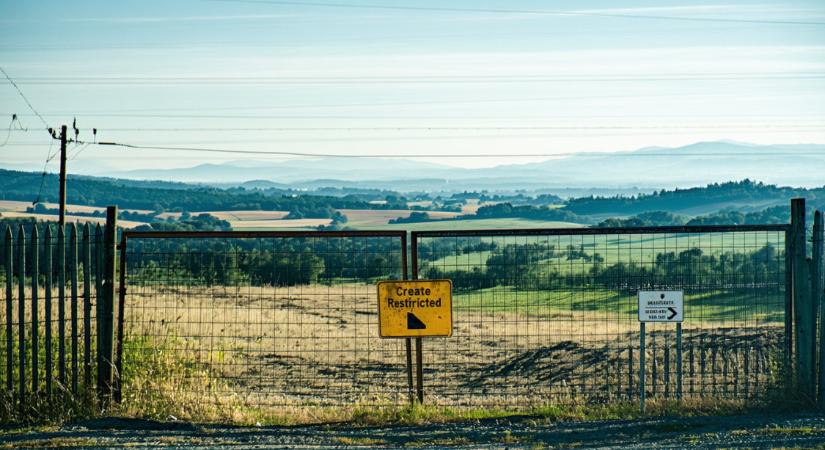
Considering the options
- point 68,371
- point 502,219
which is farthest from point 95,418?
point 502,219

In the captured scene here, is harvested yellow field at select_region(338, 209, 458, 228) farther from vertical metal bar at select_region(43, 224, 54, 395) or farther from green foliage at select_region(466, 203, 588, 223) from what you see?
vertical metal bar at select_region(43, 224, 54, 395)

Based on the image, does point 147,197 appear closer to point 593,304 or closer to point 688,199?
point 688,199

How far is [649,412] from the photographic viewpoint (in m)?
11.2

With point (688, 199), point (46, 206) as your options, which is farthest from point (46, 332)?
point (688, 199)

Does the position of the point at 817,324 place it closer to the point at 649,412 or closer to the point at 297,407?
the point at 649,412

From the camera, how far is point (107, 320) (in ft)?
37.3

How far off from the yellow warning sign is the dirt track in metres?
1.20

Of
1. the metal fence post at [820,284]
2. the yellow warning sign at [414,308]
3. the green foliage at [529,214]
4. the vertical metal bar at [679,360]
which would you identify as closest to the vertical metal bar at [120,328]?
the yellow warning sign at [414,308]

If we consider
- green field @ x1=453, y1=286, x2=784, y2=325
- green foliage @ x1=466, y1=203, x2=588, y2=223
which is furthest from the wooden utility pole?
green foliage @ x1=466, y1=203, x2=588, y2=223

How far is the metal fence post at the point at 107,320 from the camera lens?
37.2ft

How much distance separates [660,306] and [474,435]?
9.23 feet

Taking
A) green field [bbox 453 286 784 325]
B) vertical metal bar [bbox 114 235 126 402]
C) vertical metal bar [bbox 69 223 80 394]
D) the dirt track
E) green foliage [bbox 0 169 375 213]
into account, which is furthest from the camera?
green foliage [bbox 0 169 375 213]

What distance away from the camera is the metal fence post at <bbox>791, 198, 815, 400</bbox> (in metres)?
11.4

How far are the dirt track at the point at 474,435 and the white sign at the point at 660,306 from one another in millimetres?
1226
